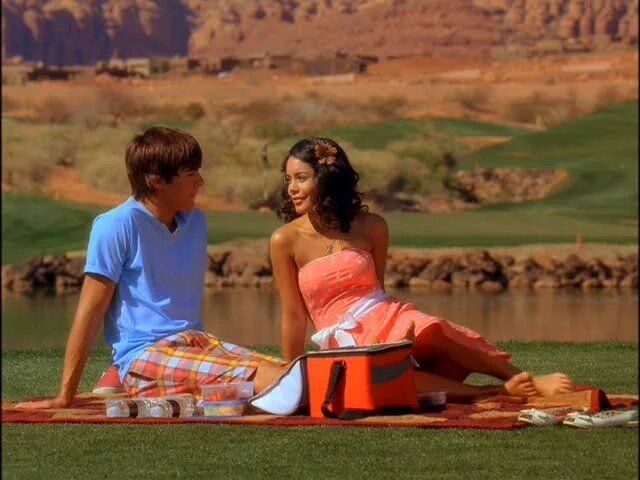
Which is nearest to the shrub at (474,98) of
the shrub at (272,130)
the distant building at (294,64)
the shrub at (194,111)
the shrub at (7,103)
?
the shrub at (194,111)

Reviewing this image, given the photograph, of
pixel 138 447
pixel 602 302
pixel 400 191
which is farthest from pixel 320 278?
pixel 400 191

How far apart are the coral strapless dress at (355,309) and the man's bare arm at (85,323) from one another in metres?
0.80

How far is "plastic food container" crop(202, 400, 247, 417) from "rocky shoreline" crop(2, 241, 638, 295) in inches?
1050

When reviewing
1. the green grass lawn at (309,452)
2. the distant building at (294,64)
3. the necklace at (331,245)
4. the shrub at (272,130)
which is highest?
the necklace at (331,245)

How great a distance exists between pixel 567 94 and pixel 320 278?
→ 86.4 meters

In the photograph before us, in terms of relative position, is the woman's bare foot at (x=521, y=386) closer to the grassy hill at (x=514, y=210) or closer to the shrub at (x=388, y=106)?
the grassy hill at (x=514, y=210)

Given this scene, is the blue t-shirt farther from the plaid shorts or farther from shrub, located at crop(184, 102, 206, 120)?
shrub, located at crop(184, 102, 206, 120)

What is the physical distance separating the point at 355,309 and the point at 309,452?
1.34 metres

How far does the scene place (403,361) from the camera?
6.41m

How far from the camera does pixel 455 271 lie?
34812 mm

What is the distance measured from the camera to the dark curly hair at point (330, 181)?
690 cm

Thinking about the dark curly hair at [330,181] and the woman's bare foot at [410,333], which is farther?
the dark curly hair at [330,181]

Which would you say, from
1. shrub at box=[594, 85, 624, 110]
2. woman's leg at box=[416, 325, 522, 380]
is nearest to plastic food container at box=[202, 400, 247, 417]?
woman's leg at box=[416, 325, 522, 380]

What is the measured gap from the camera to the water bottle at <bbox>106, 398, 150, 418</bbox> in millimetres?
6426
